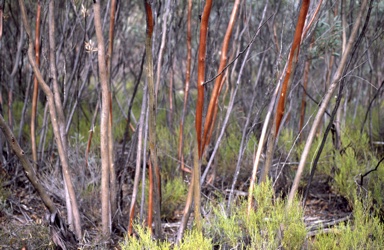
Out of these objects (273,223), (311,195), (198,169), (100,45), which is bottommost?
(311,195)

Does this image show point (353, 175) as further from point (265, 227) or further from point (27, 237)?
point (27, 237)

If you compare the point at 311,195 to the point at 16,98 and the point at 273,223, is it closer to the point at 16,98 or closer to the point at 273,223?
the point at 273,223

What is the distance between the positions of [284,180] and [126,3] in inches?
107

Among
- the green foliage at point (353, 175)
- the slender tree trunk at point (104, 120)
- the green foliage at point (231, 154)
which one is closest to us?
the slender tree trunk at point (104, 120)

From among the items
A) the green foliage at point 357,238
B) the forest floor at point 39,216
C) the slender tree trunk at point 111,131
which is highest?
the slender tree trunk at point 111,131

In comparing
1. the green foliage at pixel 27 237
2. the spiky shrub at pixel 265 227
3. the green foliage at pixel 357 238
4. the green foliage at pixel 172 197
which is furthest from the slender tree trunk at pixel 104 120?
the green foliage at pixel 357 238

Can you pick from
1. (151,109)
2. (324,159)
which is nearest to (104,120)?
(151,109)

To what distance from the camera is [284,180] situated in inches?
149

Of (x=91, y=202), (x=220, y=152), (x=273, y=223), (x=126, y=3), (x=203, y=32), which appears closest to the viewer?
(x=203, y=32)

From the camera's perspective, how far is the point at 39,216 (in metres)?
3.58

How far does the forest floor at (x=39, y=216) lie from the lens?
9.40 feet

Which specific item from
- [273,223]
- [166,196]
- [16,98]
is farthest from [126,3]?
[273,223]

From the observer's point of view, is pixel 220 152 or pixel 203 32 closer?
pixel 203 32

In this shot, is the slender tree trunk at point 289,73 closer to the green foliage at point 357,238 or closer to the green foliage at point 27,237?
the green foliage at point 357,238
